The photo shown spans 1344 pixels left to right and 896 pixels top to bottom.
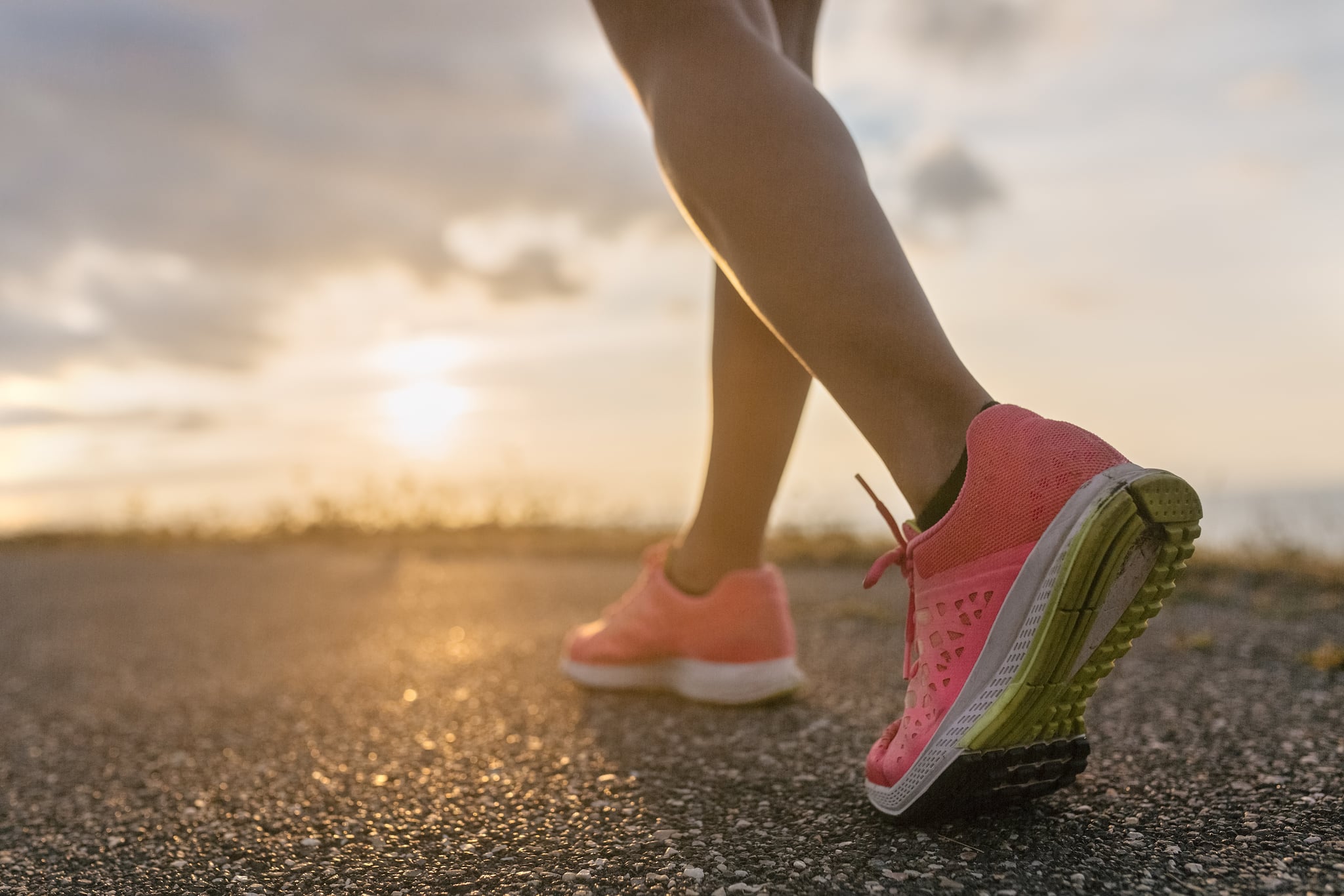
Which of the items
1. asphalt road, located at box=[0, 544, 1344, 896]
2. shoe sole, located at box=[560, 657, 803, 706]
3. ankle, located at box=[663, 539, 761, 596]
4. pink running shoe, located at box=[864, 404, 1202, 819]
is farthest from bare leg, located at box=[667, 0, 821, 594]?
pink running shoe, located at box=[864, 404, 1202, 819]

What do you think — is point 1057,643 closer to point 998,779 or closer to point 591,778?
point 998,779

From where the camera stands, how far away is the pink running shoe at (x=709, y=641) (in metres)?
1.79

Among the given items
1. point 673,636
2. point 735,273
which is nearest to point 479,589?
point 673,636

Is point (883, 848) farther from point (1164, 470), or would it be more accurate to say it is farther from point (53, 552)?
point (53, 552)

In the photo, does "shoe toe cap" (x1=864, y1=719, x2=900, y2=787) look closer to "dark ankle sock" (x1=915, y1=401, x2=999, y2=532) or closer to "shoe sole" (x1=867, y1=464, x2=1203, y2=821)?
"shoe sole" (x1=867, y1=464, x2=1203, y2=821)

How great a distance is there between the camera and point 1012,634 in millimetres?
1066

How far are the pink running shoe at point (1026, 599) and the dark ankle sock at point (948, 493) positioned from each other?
2 centimetres

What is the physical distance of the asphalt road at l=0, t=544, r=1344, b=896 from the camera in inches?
41.6

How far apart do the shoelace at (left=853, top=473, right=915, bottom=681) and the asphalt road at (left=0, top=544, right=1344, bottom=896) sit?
0.69ft

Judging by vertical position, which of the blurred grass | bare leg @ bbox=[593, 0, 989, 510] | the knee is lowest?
the blurred grass

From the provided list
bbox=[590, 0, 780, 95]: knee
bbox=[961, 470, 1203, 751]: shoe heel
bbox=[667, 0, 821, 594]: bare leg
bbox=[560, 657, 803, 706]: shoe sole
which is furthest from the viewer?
bbox=[560, 657, 803, 706]: shoe sole

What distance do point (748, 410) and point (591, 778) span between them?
0.67 m

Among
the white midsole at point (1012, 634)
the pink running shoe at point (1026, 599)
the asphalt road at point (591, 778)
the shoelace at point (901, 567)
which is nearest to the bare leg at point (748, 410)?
the asphalt road at point (591, 778)

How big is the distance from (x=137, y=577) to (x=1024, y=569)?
4.76 meters
